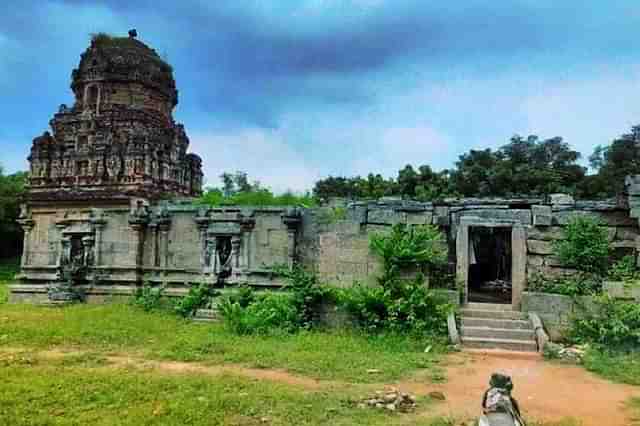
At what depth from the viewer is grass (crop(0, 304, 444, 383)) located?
7.42 meters

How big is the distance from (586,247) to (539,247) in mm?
884

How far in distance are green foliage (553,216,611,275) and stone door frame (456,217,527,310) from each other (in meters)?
0.75

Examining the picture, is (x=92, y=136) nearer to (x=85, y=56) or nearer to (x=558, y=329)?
(x=85, y=56)

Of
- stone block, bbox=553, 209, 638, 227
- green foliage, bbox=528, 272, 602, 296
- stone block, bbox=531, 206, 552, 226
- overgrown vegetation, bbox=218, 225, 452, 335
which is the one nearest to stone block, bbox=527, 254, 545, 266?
green foliage, bbox=528, 272, 602, 296

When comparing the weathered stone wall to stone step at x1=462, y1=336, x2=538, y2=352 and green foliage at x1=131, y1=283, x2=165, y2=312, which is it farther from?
stone step at x1=462, y1=336, x2=538, y2=352

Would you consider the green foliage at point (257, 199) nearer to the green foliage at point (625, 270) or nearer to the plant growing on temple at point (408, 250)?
the plant growing on temple at point (408, 250)

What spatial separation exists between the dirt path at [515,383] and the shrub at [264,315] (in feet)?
7.30

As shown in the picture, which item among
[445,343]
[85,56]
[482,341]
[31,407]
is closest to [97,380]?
[31,407]

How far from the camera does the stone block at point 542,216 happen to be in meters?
10.1

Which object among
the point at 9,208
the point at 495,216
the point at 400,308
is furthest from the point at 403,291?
the point at 9,208

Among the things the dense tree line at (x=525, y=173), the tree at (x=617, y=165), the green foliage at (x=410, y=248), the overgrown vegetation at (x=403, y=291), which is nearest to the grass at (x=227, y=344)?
the overgrown vegetation at (x=403, y=291)

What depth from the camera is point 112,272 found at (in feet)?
45.9

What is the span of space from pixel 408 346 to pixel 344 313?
1.77 m

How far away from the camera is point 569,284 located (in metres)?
9.57
